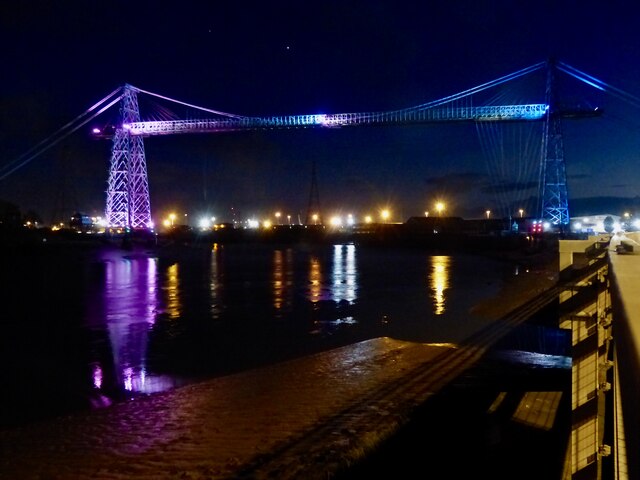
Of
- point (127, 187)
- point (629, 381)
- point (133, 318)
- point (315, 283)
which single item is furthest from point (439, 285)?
point (127, 187)

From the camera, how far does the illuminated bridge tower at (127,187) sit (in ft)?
199

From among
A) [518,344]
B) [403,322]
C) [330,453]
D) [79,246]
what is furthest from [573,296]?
[79,246]

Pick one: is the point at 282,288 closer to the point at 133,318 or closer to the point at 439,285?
the point at 439,285

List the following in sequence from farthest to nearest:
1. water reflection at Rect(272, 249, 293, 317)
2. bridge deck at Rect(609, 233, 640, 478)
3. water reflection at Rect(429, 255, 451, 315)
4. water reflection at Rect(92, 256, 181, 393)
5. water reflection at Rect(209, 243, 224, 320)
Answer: water reflection at Rect(272, 249, 293, 317) → water reflection at Rect(429, 255, 451, 315) → water reflection at Rect(209, 243, 224, 320) → water reflection at Rect(92, 256, 181, 393) → bridge deck at Rect(609, 233, 640, 478)

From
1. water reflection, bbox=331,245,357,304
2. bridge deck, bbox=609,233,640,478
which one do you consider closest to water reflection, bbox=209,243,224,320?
water reflection, bbox=331,245,357,304

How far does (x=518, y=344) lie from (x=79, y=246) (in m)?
50.6

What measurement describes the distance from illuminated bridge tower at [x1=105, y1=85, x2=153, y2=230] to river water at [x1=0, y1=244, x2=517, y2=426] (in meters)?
32.5

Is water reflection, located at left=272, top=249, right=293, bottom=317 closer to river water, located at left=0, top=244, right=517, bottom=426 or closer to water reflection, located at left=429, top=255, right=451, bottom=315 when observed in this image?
river water, located at left=0, top=244, right=517, bottom=426

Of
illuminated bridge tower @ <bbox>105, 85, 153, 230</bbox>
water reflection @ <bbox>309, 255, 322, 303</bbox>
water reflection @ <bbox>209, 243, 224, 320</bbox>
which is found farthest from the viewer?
illuminated bridge tower @ <bbox>105, 85, 153, 230</bbox>

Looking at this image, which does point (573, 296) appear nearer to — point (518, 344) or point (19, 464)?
point (518, 344)

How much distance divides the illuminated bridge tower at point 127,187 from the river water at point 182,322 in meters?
32.5

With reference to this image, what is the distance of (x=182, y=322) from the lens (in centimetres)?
1486

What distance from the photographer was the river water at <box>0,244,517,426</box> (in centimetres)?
920

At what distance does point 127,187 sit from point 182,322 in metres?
49.6
